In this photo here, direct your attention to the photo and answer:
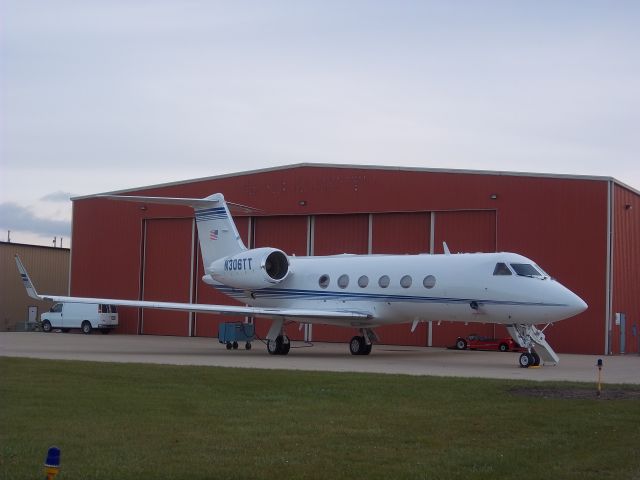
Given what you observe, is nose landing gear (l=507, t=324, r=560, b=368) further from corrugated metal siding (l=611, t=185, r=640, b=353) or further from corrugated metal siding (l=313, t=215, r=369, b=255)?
corrugated metal siding (l=313, t=215, r=369, b=255)

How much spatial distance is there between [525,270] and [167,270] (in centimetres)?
2264

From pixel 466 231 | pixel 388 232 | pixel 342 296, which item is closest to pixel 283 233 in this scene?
pixel 388 232

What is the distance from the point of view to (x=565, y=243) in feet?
109

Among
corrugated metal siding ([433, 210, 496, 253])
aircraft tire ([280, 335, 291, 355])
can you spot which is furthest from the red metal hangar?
aircraft tire ([280, 335, 291, 355])

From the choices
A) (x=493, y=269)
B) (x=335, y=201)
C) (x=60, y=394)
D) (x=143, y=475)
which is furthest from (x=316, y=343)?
(x=143, y=475)

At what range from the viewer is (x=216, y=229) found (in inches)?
1275

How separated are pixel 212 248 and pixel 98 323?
14389mm

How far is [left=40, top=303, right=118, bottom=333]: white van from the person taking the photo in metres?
44.5

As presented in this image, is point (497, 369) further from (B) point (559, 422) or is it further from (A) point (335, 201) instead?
(A) point (335, 201)

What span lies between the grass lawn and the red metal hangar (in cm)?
1726

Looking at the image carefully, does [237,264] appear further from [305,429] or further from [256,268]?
[305,429]

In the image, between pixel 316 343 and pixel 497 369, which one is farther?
pixel 316 343

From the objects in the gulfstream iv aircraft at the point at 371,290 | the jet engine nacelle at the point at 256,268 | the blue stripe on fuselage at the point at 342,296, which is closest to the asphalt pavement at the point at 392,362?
the gulfstream iv aircraft at the point at 371,290

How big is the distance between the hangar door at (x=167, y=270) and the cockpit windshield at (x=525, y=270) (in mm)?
20980
